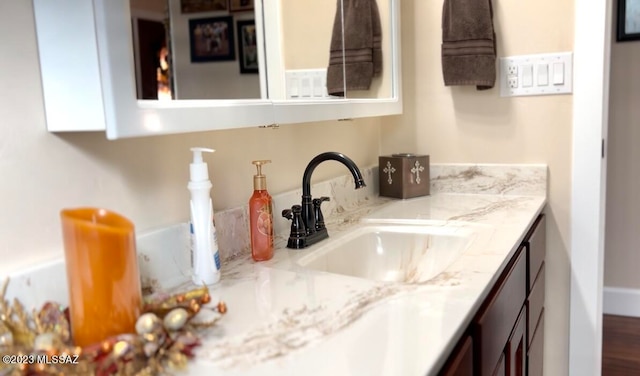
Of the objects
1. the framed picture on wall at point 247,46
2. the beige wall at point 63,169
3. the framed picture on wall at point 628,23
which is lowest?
the beige wall at point 63,169

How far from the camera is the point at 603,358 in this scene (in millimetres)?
2480

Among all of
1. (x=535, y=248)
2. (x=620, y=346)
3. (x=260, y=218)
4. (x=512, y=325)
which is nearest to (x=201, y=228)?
(x=260, y=218)

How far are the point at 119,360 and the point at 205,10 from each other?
0.63 m

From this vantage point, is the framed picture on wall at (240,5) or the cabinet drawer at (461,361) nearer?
the cabinet drawer at (461,361)

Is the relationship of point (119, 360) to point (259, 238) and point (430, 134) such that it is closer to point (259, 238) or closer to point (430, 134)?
point (259, 238)

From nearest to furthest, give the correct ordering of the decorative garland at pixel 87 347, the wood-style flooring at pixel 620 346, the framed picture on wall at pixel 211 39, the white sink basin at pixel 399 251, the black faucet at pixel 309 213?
the decorative garland at pixel 87 347 → the framed picture on wall at pixel 211 39 → the black faucet at pixel 309 213 → the white sink basin at pixel 399 251 → the wood-style flooring at pixel 620 346

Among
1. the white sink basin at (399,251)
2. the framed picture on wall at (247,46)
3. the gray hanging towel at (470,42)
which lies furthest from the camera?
the gray hanging towel at (470,42)

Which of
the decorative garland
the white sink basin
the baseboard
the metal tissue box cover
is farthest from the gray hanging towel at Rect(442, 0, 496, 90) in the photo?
the baseboard

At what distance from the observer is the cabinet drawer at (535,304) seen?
1535 millimetres

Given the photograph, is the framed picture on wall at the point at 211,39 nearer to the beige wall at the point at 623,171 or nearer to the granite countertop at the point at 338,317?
the granite countertop at the point at 338,317

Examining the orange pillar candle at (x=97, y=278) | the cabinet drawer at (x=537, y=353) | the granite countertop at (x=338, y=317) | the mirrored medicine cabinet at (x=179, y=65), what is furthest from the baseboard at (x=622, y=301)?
the orange pillar candle at (x=97, y=278)

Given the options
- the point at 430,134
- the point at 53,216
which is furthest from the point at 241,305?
the point at 430,134

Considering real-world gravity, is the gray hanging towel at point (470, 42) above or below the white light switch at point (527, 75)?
above

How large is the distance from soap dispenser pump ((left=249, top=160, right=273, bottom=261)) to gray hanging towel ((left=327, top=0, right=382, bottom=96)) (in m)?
0.43
